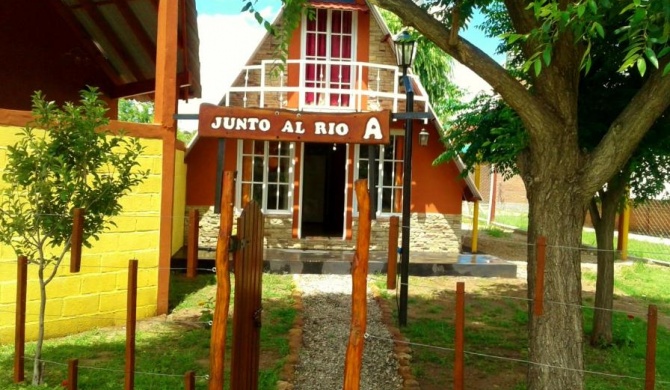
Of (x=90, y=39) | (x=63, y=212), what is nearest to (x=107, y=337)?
(x=63, y=212)

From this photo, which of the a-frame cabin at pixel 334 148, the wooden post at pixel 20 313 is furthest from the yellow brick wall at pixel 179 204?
the wooden post at pixel 20 313

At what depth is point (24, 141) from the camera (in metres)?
4.84

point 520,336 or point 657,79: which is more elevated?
point 657,79

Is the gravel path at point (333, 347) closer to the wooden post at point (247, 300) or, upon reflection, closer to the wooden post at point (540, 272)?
the wooden post at point (247, 300)

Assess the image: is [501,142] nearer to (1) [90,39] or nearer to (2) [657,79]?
(2) [657,79]

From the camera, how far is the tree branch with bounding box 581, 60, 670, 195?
14.2 ft

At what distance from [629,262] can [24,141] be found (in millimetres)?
14832

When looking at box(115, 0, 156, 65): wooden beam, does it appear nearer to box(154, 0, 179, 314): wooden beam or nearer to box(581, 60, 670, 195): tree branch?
box(154, 0, 179, 314): wooden beam

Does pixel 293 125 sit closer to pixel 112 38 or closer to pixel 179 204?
pixel 179 204

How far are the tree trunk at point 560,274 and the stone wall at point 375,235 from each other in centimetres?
827

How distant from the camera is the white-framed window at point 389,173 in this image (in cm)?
1316

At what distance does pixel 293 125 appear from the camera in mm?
7602

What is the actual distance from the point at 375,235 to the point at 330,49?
4137mm

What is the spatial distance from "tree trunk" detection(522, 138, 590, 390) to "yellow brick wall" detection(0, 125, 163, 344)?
14.4ft
